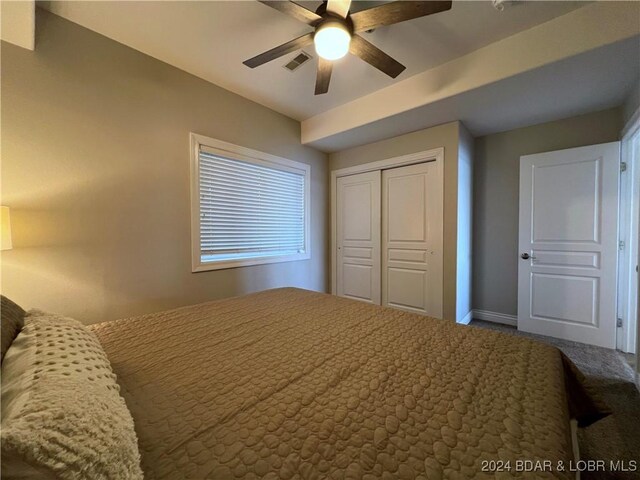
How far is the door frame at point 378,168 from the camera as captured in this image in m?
2.87

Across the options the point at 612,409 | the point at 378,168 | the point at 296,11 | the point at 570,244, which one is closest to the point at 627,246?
the point at 570,244

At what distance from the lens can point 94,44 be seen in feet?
6.17

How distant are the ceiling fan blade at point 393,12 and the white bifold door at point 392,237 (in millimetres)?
1790

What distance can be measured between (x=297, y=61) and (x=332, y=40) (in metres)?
0.78

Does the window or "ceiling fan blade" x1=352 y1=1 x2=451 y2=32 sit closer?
"ceiling fan blade" x1=352 y1=1 x2=451 y2=32

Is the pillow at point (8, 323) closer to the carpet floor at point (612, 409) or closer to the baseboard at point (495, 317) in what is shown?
the carpet floor at point (612, 409)

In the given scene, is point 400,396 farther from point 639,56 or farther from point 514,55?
point 639,56

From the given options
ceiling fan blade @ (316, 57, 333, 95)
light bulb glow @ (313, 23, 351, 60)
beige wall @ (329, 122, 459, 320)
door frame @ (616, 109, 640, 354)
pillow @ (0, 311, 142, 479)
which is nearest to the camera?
pillow @ (0, 311, 142, 479)

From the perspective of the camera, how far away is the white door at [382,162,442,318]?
293cm

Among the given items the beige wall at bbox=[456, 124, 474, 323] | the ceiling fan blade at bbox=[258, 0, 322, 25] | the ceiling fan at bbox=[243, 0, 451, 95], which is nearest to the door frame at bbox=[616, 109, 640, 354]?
the beige wall at bbox=[456, 124, 474, 323]

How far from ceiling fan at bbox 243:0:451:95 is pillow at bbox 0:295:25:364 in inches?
68.1

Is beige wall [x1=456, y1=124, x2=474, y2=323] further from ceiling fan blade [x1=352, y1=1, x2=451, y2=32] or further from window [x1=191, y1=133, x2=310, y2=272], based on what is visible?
window [x1=191, y1=133, x2=310, y2=272]

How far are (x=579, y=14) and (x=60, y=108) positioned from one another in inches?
143

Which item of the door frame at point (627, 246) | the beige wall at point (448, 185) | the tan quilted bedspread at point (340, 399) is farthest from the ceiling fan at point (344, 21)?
the door frame at point (627, 246)
